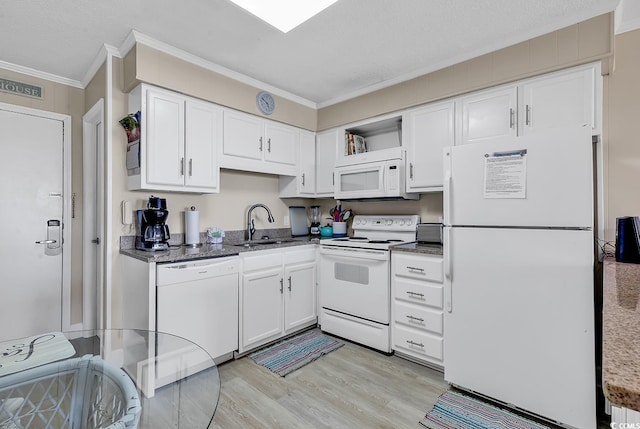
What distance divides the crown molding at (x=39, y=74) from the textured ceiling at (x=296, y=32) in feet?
0.12

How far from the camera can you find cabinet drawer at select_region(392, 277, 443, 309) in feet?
7.81

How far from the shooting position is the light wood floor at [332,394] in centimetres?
188

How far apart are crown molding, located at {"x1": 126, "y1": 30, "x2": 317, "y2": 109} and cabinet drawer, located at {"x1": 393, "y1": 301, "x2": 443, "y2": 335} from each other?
7.84 feet

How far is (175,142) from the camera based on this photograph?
2539 mm

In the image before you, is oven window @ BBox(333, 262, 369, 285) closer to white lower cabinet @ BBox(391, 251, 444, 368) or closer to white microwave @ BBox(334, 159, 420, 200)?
white lower cabinet @ BBox(391, 251, 444, 368)

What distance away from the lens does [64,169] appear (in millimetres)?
2977

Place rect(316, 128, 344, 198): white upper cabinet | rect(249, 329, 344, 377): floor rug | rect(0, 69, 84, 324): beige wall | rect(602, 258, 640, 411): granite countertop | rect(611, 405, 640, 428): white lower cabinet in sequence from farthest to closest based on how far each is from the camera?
rect(316, 128, 344, 198): white upper cabinet < rect(0, 69, 84, 324): beige wall < rect(249, 329, 344, 377): floor rug < rect(611, 405, 640, 428): white lower cabinet < rect(602, 258, 640, 411): granite countertop

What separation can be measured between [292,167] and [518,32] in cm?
228

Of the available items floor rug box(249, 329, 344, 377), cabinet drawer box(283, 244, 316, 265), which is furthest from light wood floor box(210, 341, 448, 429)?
cabinet drawer box(283, 244, 316, 265)

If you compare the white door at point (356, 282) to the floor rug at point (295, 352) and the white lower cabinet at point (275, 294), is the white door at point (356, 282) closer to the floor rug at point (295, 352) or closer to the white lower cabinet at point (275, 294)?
the white lower cabinet at point (275, 294)

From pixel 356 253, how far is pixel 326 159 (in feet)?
4.23

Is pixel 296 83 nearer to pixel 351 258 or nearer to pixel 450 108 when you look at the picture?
pixel 450 108

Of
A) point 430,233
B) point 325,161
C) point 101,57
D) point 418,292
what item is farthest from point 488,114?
point 101,57

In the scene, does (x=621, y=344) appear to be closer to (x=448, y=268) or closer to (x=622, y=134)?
(x=448, y=268)
